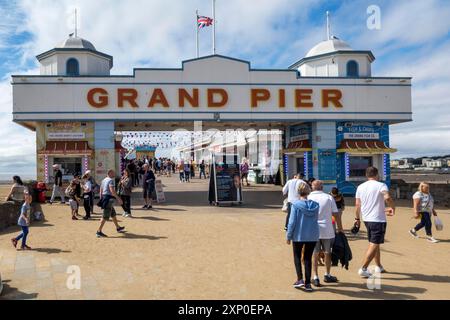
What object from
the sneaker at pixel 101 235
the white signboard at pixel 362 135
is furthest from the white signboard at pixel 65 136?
the white signboard at pixel 362 135

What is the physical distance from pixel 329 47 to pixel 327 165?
6.33m

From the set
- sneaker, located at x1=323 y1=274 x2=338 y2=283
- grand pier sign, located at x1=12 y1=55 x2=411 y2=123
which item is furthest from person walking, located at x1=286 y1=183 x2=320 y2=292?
grand pier sign, located at x1=12 y1=55 x2=411 y2=123

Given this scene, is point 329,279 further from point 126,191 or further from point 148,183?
point 148,183

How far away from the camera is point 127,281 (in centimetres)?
632

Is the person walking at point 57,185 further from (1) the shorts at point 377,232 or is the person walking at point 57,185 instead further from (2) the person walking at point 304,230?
(1) the shorts at point 377,232

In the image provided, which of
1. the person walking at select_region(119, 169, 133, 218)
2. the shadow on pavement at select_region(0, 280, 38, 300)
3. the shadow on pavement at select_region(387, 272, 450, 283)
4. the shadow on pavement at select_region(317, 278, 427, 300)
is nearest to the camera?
the shadow on pavement at select_region(0, 280, 38, 300)

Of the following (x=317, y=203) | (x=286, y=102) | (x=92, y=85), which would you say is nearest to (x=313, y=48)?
(x=286, y=102)

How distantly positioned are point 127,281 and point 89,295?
2.55ft

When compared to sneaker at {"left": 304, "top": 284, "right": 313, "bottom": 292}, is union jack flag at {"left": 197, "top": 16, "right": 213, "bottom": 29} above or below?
above

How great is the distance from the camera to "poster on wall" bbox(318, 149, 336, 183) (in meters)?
18.6

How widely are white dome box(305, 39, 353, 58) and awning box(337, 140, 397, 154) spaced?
16.1 ft

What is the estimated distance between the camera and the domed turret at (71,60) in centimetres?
1786

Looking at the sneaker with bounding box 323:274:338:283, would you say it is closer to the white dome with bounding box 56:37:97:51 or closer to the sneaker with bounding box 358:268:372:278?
the sneaker with bounding box 358:268:372:278

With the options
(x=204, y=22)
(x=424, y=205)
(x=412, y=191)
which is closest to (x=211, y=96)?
(x=204, y=22)
